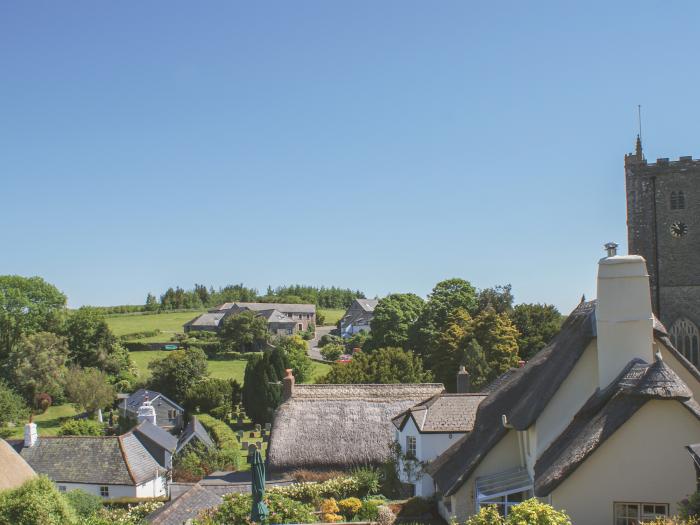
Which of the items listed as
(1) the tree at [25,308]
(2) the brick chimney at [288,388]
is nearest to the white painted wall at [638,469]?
(2) the brick chimney at [288,388]

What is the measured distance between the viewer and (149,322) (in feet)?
385

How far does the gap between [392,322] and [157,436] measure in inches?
1092

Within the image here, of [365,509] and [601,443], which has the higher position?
[601,443]

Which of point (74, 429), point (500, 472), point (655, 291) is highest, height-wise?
point (655, 291)

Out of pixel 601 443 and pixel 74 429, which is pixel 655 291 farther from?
pixel 74 429

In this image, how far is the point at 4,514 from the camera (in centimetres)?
1739

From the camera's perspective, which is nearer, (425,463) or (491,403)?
(491,403)


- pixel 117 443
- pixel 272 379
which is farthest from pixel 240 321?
pixel 117 443

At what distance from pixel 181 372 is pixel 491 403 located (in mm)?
48109

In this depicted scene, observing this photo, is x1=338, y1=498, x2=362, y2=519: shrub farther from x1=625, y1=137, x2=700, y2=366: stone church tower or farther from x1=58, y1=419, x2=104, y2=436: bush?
x1=58, y1=419, x2=104, y2=436: bush

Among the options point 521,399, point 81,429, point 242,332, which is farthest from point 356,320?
point 521,399

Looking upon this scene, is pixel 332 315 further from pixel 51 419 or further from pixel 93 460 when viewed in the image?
pixel 93 460

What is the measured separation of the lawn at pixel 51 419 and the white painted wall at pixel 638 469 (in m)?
49.9

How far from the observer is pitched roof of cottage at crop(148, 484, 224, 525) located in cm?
1862
